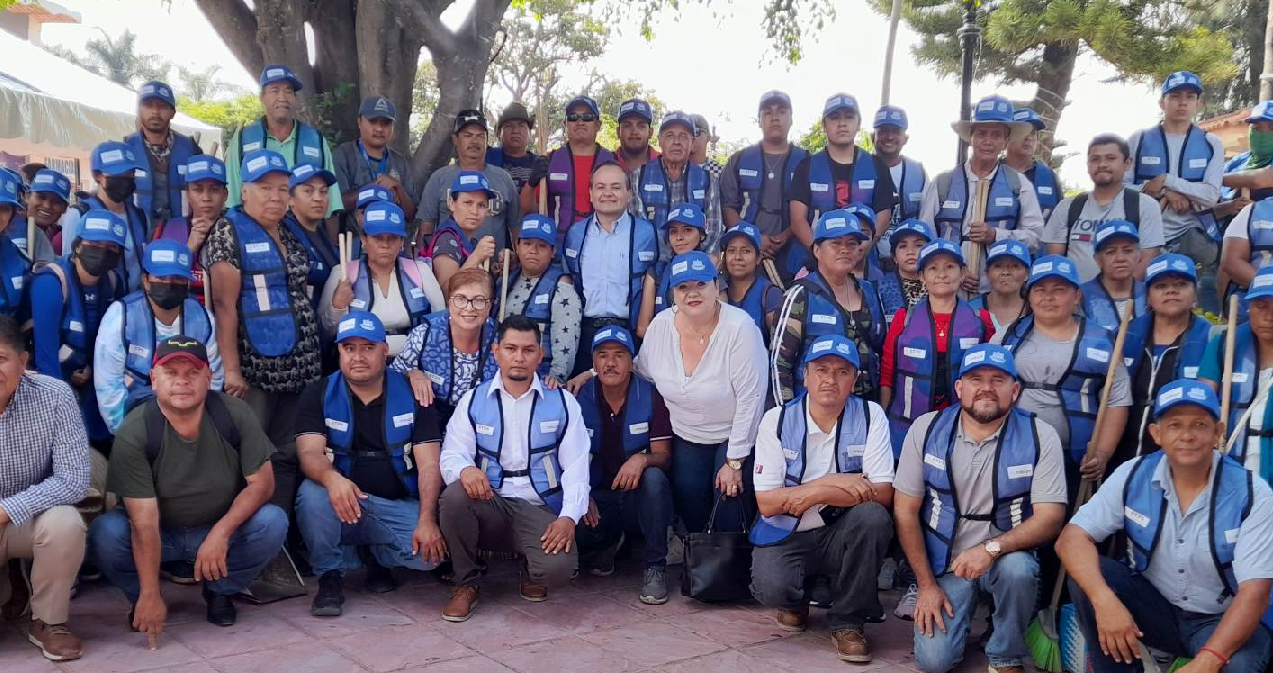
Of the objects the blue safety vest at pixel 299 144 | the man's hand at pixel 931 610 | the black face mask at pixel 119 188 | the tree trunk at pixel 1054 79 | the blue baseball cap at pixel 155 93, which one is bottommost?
the man's hand at pixel 931 610

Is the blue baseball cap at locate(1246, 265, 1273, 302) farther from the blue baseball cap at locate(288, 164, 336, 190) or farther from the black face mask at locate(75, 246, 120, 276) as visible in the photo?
the black face mask at locate(75, 246, 120, 276)

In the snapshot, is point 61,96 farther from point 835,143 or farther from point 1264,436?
point 1264,436

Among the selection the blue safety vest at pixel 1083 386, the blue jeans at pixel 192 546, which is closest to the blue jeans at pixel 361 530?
the blue jeans at pixel 192 546

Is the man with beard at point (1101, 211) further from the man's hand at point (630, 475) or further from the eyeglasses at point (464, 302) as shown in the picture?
the eyeglasses at point (464, 302)

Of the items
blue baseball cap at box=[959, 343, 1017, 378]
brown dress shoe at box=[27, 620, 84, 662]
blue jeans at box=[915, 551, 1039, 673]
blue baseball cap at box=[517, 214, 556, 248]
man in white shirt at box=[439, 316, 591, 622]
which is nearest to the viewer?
brown dress shoe at box=[27, 620, 84, 662]

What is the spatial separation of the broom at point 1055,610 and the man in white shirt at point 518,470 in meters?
2.23

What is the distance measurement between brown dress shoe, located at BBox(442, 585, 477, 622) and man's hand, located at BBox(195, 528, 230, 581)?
3.44 feet

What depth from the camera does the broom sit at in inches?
180

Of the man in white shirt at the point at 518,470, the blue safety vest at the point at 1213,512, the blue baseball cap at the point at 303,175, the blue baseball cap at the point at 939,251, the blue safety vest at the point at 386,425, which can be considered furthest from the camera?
the blue baseball cap at the point at 303,175

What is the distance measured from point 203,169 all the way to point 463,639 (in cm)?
297

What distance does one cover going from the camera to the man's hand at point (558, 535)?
5.19 meters

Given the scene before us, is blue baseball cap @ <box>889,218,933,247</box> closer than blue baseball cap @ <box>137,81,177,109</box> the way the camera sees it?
Yes

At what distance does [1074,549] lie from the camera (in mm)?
4215

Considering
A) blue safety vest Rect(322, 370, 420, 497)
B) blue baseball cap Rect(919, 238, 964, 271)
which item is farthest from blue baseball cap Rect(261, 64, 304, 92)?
blue baseball cap Rect(919, 238, 964, 271)
